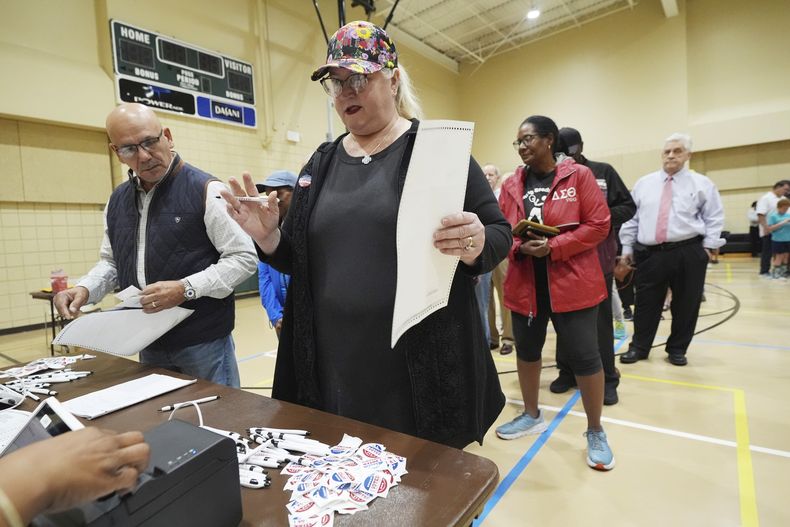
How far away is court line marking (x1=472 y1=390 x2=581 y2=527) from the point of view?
5.84 ft

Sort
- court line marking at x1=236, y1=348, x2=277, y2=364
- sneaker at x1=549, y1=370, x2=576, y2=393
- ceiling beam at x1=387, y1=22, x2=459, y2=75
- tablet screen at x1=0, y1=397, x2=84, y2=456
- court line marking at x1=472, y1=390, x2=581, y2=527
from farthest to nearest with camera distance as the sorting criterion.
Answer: ceiling beam at x1=387, y1=22, x2=459, y2=75
court line marking at x1=236, y1=348, x2=277, y2=364
sneaker at x1=549, y1=370, x2=576, y2=393
court line marking at x1=472, y1=390, x2=581, y2=527
tablet screen at x1=0, y1=397, x2=84, y2=456

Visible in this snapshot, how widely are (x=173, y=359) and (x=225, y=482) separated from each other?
3.82ft

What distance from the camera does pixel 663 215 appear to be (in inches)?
127

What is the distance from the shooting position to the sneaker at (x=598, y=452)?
6.55ft

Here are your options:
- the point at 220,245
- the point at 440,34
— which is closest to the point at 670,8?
the point at 440,34

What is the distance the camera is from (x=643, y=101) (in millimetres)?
10211

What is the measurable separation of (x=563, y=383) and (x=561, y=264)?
52.9 inches

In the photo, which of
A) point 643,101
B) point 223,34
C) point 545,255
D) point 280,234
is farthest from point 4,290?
point 643,101

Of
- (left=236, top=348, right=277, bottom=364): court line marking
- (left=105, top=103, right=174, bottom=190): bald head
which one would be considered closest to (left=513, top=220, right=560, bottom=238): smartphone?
(left=105, top=103, right=174, bottom=190): bald head

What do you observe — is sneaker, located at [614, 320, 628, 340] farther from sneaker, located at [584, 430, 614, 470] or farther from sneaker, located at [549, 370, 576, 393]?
sneaker, located at [584, 430, 614, 470]

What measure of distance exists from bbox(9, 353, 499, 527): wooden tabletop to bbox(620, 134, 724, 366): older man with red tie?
3.13 metres

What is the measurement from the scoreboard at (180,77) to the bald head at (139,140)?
5.16 m

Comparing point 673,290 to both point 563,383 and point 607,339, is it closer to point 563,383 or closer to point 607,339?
point 607,339

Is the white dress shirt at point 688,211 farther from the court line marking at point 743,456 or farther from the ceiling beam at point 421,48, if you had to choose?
the ceiling beam at point 421,48
